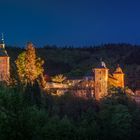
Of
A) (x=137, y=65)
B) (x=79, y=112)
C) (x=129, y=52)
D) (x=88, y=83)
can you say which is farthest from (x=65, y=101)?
(x=129, y=52)

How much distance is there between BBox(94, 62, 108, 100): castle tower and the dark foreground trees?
171 inches

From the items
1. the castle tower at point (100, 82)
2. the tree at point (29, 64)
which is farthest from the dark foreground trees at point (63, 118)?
the tree at point (29, 64)

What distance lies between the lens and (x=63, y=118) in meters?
57.2

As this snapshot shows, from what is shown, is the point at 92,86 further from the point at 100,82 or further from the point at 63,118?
the point at 63,118

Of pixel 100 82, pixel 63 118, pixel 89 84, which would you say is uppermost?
pixel 100 82

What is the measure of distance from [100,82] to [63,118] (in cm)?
3527

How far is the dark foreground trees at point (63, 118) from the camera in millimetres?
25781

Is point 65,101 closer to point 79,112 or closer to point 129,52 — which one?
point 79,112

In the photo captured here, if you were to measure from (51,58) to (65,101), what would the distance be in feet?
343

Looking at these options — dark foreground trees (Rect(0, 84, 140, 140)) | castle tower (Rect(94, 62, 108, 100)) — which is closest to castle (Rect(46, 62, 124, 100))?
castle tower (Rect(94, 62, 108, 100))

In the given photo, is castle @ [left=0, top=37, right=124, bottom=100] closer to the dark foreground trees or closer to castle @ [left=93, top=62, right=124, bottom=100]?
castle @ [left=93, top=62, right=124, bottom=100]

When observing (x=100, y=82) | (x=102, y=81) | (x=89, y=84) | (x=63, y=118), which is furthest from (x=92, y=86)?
(x=63, y=118)

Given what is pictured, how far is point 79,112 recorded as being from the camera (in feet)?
249

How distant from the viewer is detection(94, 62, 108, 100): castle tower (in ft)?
293
